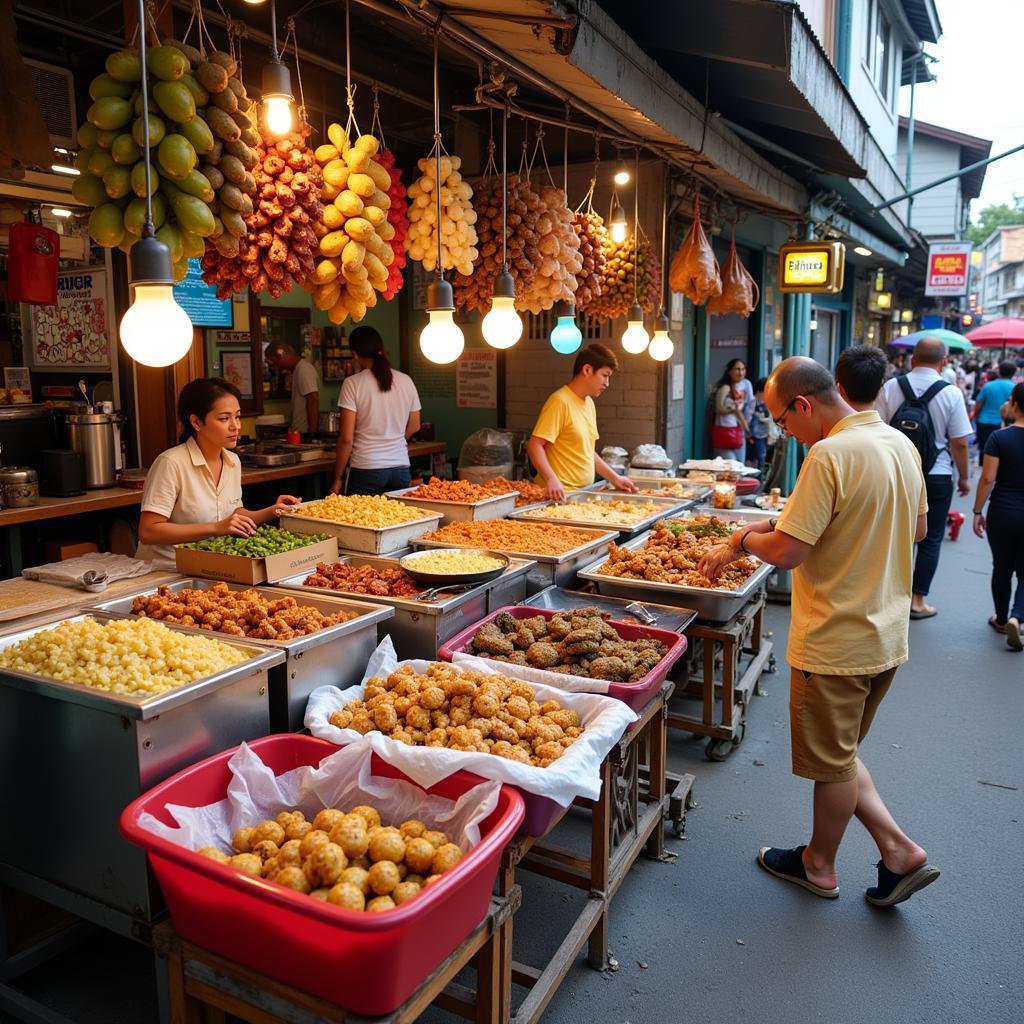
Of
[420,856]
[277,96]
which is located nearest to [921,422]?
[277,96]

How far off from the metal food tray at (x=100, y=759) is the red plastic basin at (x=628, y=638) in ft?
2.81

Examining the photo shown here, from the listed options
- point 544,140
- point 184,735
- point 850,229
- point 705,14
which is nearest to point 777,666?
point 705,14

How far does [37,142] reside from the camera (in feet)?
14.0

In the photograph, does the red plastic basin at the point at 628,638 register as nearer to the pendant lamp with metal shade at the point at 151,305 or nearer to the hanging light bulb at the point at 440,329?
the hanging light bulb at the point at 440,329

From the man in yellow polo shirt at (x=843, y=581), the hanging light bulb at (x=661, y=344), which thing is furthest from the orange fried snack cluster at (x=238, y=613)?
the hanging light bulb at (x=661, y=344)

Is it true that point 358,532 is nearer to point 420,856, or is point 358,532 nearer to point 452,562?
point 452,562

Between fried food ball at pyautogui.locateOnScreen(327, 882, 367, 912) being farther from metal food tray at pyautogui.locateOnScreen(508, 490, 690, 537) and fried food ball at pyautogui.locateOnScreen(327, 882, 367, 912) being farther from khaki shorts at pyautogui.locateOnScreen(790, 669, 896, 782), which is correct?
metal food tray at pyautogui.locateOnScreen(508, 490, 690, 537)

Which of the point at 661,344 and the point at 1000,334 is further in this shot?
the point at 1000,334

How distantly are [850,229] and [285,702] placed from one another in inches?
458

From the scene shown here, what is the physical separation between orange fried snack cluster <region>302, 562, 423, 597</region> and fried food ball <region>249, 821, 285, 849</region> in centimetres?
145

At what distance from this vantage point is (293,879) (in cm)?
188

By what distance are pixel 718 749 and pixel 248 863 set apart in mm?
3282

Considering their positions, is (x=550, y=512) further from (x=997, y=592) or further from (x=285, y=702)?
(x=997, y=592)

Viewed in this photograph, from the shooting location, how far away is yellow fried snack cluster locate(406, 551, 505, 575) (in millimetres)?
3775
